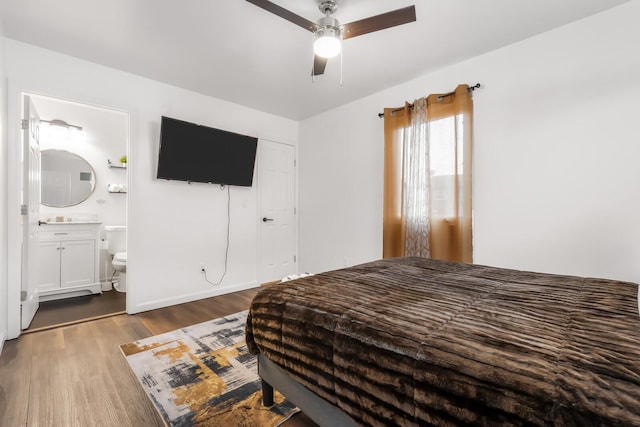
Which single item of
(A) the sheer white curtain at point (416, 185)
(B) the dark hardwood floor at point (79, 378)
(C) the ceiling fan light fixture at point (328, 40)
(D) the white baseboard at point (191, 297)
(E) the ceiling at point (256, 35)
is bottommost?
(B) the dark hardwood floor at point (79, 378)

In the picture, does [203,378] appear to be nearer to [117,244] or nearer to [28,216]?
[28,216]

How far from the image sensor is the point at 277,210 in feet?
14.4

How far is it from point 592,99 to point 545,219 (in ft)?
3.12

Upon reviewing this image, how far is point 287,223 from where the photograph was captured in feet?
14.8

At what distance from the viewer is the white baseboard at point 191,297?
122 inches

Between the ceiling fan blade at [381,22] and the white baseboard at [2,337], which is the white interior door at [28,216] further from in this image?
the ceiling fan blade at [381,22]

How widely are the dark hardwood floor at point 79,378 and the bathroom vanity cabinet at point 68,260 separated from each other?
114 centimetres

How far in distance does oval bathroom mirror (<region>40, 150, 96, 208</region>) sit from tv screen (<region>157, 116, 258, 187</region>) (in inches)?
67.4

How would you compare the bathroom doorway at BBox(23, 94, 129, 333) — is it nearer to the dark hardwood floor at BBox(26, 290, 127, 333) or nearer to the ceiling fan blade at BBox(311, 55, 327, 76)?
the dark hardwood floor at BBox(26, 290, 127, 333)

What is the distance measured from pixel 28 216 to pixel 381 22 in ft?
11.0

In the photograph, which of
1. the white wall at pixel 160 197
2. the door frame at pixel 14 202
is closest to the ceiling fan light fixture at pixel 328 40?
the white wall at pixel 160 197

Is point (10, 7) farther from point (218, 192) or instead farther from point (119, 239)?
point (119, 239)

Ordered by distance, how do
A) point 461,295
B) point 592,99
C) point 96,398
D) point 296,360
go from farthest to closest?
point 592,99
point 96,398
point 461,295
point 296,360

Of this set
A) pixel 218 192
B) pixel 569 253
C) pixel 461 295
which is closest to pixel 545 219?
pixel 569 253
